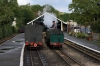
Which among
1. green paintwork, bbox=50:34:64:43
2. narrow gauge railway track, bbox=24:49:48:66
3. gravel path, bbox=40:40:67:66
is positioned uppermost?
green paintwork, bbox=50:34:64:43

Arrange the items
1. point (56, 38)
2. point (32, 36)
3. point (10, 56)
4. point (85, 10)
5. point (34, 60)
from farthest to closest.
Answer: point (85, 10) < point (56, 38) < point (32, 36) < point (10, 56) < point (34, 60)

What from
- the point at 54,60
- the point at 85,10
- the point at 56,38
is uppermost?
the point at 85,10

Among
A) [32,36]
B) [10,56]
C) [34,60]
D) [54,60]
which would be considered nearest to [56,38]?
[32,36]

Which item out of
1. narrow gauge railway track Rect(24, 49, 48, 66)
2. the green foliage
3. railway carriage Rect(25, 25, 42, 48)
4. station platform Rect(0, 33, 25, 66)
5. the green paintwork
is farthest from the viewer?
the green foliage

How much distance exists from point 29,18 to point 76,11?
3224 cm

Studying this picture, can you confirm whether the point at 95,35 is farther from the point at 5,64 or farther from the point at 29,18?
the point at 29,18

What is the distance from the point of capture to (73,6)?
216 ft

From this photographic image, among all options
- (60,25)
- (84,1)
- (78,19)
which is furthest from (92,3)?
(60,25)

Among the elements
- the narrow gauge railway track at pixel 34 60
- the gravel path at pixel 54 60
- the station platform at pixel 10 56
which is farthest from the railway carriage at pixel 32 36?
the narrow gauge railway track at pixel 34 60

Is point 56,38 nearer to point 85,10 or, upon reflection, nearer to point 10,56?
point 10,56

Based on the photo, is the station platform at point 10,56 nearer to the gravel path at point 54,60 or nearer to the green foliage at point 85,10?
the gravel path at point 54,60

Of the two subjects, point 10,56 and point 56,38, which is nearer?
point 10,56

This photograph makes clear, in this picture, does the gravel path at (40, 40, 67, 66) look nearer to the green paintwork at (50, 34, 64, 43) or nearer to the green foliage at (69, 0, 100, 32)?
the green paintwork at (50, 34, 64, 43)

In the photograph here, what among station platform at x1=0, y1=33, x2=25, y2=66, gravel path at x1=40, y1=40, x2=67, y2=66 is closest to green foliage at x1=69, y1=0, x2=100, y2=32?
station platform at x1=0, y1=33, x2=25, y2=66
